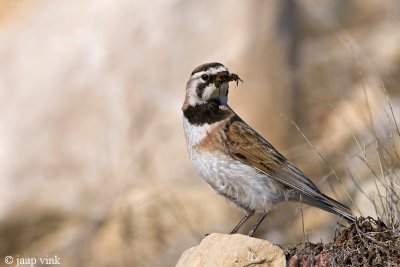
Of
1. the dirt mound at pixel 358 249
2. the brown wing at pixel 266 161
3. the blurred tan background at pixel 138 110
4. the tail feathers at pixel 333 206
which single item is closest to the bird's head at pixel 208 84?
the brown wing at pixel 266 161

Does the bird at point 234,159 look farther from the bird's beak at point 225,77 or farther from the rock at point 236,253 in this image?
the rock at point 236,253

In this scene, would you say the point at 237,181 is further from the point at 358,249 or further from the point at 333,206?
the point at 358,249

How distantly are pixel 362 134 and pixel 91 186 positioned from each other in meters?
3.83

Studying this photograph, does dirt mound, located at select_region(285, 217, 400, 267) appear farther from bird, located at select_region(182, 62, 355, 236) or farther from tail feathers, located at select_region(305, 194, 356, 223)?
bird, located at select_region(182, 62, 355, 236)

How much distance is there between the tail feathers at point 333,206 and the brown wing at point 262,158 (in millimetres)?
82

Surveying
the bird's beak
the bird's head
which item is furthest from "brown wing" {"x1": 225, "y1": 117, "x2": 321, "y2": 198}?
the bird's beak

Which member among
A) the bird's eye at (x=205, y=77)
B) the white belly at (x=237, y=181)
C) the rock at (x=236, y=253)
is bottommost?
the rock at (x=236, y=253)

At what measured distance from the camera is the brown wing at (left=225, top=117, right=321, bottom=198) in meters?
8.36

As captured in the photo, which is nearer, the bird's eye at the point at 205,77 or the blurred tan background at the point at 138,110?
the bird's eye at the point at 205,77

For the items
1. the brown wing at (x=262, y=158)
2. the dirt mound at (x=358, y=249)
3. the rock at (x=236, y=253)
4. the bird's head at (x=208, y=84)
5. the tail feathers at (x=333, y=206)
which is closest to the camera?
the dirt mound at (x=358, y=249)

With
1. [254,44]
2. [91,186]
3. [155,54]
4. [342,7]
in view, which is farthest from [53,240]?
[342,7]

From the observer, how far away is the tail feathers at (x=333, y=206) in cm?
787

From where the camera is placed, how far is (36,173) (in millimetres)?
13836

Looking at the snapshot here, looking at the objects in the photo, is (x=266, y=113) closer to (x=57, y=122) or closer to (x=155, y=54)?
(x=155, y=54)
